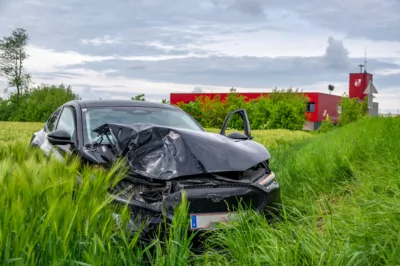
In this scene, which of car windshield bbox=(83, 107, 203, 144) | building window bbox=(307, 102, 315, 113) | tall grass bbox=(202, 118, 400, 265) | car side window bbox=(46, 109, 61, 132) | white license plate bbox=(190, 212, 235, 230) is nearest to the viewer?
tall grass bbox=(202, 118, 400, 265)

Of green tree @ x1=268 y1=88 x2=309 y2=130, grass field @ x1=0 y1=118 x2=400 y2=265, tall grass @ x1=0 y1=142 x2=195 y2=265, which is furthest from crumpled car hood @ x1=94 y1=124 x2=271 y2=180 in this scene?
green tree @ x1=268 y1=88 x2=309 y2=130

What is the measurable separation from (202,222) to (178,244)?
104 cm

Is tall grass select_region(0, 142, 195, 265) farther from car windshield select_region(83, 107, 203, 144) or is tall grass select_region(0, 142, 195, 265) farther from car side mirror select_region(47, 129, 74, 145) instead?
car windshield select_region(83, 107, 203, 144)

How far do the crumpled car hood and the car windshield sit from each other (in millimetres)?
1160

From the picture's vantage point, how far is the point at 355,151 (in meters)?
8.20

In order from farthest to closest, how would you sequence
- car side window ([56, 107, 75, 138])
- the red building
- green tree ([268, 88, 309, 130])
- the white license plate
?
the red building → green tree ([268, 88, 309, 130]) → car side window ([56, 107, 75, 138]) → the white license plate

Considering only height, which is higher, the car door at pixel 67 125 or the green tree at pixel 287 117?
the car door at pixel 67 125

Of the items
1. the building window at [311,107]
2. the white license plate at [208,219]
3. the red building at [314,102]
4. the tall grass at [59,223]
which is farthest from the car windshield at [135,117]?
the building window at [311,107]

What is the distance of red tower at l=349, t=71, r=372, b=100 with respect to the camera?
7600 cm

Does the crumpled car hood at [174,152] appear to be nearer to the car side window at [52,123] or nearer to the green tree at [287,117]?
the car side window at [52,123]

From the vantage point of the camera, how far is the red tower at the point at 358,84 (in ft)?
249

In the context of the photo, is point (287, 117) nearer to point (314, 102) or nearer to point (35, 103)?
point (314, 102)

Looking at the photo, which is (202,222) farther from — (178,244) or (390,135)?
(390,135)

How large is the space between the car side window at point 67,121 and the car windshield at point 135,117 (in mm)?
213
